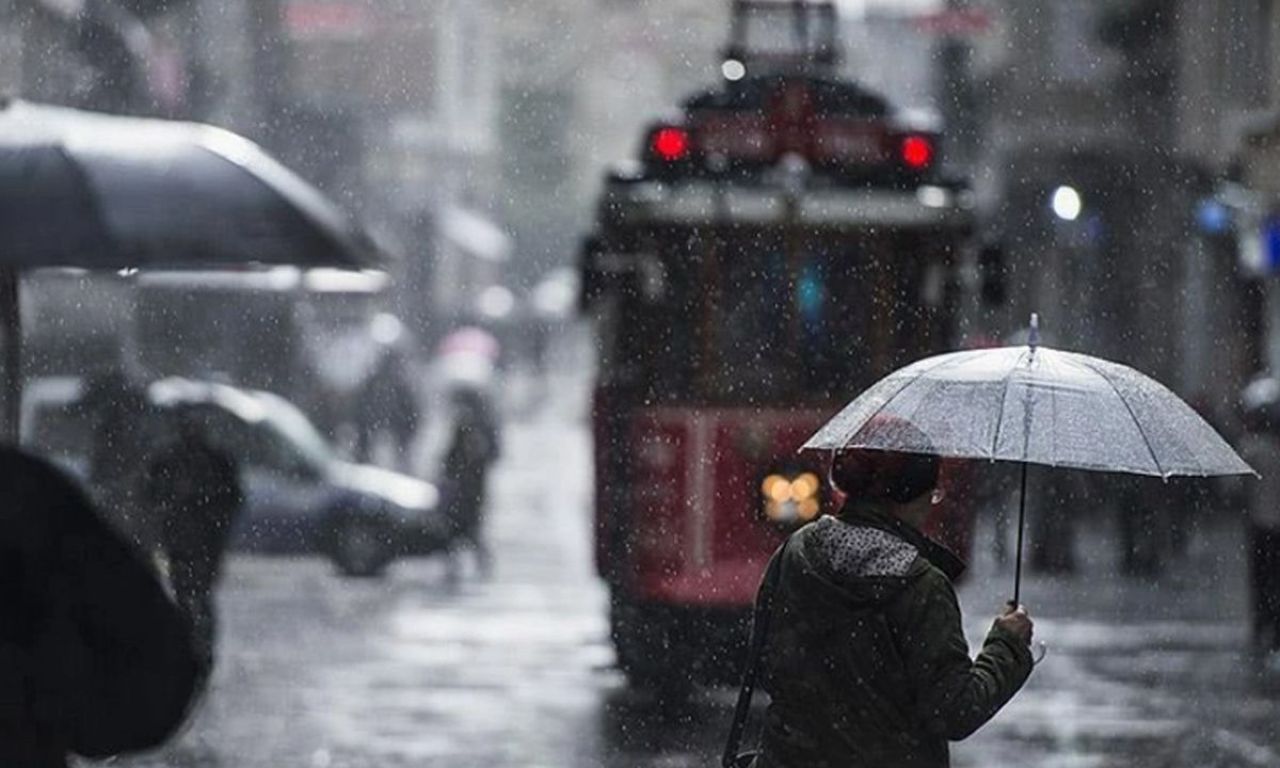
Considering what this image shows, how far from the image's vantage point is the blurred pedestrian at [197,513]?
16.5 m

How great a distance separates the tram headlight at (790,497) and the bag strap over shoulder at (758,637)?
31.8 ft

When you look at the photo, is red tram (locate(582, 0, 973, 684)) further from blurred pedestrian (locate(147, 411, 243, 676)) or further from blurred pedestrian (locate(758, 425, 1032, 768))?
blurred pedestrian (locate(758, 425, 1032, 768))

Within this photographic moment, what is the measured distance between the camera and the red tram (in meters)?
16.8

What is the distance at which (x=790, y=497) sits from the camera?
16797mm

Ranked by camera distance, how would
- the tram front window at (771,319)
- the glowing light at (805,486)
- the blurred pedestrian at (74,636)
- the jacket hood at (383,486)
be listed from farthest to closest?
1. the jacket hood at (383,486)
2. the tram front window at (771,319)
3. the glowing light at (805,486)
4. the blurred pedestrian at (74,636)

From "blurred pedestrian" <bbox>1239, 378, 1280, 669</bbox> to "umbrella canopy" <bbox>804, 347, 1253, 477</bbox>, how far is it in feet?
37.4

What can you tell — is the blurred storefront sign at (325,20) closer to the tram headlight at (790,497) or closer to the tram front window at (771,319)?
the tram front window at (771,319)

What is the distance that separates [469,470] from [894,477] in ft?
72.9

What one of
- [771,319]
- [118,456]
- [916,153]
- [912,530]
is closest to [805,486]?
[771,319]

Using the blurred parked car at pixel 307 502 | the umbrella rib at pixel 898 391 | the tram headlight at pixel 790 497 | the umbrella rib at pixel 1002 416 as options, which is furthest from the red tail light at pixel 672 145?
the blurred parked car at pixel 307 502

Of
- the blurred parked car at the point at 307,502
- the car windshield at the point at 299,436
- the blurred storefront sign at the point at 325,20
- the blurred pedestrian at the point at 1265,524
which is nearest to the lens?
the blurred pedestrian at the point at 1265,524

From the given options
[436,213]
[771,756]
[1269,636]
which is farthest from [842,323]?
[436,213]

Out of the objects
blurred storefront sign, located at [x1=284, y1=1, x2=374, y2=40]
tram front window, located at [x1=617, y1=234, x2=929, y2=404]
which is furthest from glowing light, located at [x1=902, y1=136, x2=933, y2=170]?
blurred storefront sign, located at [x1=284, y1=1, x2=374, y2=40]

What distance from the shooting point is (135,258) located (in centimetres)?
1162
